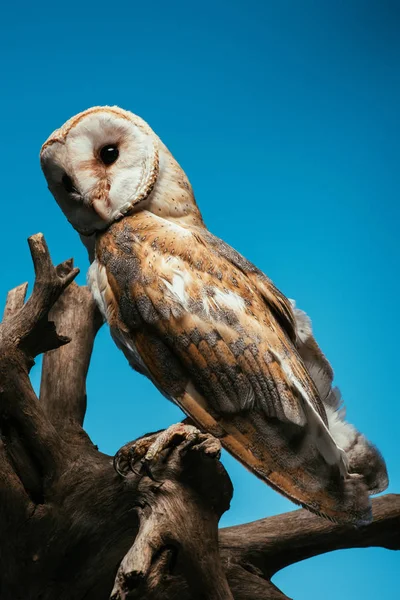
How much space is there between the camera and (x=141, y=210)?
234cm

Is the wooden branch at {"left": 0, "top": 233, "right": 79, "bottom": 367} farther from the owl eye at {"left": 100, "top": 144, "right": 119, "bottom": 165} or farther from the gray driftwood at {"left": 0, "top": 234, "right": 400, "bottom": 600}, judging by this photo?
the owl eye at {"left": 100, "top": 144, "right": 119, "bottom": 165}

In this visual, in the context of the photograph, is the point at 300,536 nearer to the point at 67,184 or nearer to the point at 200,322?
the point at 200,322

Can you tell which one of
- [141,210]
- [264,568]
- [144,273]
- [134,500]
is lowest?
[134,500]

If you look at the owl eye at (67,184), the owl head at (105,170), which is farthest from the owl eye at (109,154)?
the owl eye at (67,184)

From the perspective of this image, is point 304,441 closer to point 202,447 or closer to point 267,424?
point 267,424

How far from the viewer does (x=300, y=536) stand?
261cm

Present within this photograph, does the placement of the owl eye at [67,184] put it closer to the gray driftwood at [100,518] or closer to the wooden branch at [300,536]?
the gray driftwood at [100,518]

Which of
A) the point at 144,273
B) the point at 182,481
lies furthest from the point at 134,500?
the point at 144,273

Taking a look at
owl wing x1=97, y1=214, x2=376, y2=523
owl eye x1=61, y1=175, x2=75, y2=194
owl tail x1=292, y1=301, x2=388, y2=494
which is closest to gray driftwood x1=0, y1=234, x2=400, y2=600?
owl wing x1=97, y1=214, x2=376, y2=523

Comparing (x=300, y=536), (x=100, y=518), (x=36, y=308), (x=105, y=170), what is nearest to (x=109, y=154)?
(x=105, y=170)

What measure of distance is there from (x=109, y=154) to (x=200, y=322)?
641mm

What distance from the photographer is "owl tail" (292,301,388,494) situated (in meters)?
2.22

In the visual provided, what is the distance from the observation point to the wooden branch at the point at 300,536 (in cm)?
257

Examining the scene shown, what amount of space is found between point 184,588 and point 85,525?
353 millimetres
